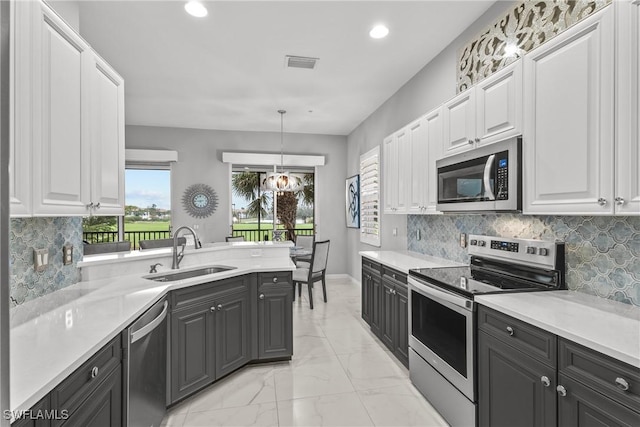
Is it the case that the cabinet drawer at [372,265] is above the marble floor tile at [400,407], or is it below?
above

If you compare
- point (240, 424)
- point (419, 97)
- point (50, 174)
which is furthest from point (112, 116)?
point (419, 97)

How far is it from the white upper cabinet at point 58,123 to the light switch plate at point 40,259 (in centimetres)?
37

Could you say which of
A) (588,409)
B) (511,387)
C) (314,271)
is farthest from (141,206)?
(588,409)

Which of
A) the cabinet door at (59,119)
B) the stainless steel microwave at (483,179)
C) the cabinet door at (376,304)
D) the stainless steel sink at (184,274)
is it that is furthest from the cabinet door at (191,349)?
the stainless steel microwave at (483,179)

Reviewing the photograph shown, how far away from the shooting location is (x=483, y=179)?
2113mm

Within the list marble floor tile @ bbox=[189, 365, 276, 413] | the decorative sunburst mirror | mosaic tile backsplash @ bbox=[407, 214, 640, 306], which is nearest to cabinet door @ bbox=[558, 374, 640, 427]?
mosaic tile backsplash @ bbox=[407, 214, 640, 306]

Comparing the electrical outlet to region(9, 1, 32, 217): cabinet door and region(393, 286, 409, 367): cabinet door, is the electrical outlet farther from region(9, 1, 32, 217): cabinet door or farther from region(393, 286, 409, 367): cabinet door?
region(393, 286, 409, 367): cabinet door

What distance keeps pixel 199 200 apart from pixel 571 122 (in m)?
5.64

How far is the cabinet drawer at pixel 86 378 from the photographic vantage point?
1.05 m

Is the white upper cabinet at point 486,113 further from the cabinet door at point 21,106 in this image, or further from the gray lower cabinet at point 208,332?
the cabinet door at point 21,106

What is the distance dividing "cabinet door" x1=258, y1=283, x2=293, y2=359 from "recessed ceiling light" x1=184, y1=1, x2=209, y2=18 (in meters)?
2.30

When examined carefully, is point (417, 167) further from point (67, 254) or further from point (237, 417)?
point (67, 254)

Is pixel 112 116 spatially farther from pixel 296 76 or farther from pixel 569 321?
pixel 569 321

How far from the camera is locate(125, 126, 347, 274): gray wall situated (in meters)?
5.92
